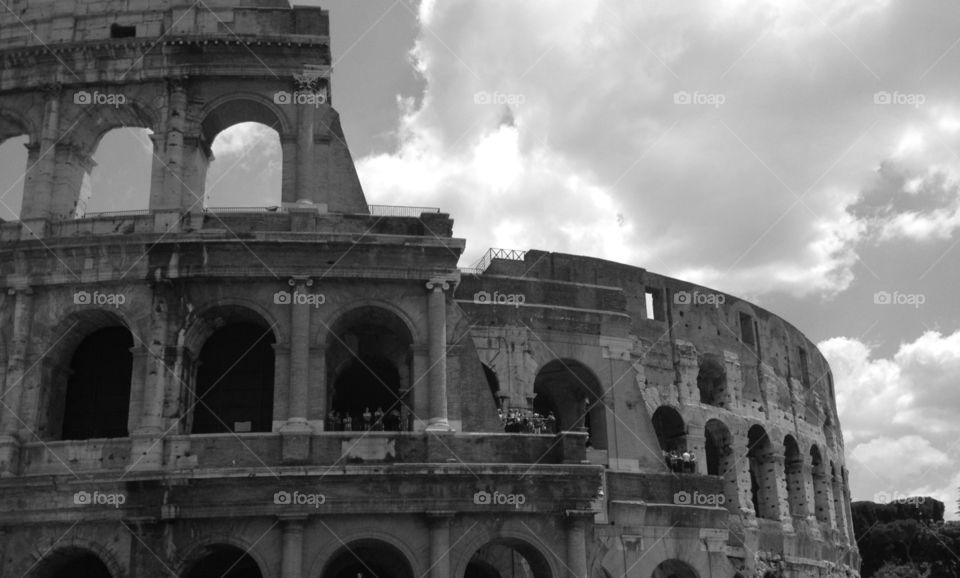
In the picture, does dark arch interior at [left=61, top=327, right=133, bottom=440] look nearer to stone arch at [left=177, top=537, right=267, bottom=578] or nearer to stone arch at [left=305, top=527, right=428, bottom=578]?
stone arch at [left=177, top=537, right=267, bottom=578]

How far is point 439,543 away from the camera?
19.3 meters

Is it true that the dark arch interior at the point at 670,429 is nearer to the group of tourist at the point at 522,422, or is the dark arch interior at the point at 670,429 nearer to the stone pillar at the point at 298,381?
the group of tourist at the point at 522,422

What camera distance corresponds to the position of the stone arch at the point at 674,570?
24984mm

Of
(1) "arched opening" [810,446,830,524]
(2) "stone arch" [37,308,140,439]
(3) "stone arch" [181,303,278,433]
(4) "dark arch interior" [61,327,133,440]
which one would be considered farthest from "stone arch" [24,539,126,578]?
(1) "arched opening" [810,446,830,524]

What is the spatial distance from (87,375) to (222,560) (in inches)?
195

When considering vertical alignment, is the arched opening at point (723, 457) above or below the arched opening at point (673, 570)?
above

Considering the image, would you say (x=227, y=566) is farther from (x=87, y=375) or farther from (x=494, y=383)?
(x=494, y=383)

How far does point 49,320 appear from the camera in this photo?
68.4 feet

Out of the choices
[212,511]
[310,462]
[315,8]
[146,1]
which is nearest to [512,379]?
[310,462]

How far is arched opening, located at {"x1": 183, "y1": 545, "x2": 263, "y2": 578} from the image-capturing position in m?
20.2

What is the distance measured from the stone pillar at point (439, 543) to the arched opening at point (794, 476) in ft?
53.0

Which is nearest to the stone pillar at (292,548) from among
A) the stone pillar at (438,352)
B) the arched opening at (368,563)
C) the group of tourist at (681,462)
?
the arched opening at (368,563)

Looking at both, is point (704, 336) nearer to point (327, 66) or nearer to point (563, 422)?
point (563, 422)

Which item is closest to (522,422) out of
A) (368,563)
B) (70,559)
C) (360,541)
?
(368,563)
